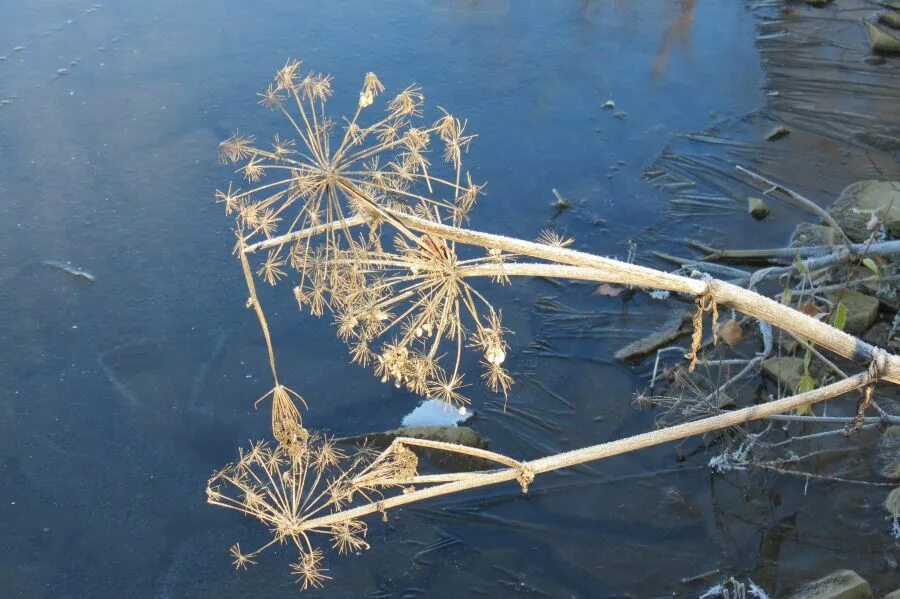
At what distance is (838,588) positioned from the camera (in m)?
5.25

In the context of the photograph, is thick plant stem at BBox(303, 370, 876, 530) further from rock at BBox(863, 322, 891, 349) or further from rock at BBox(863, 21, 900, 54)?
rock at BBox(863, 21, 900, 54)

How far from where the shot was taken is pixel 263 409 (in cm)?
697

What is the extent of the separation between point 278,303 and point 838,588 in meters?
4.68

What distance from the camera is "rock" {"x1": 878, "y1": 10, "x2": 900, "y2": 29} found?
1189 centimetres

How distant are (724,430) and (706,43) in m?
6.65

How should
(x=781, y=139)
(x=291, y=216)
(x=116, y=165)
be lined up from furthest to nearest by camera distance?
1. (x=781, y=139)
2. (x=116, y=165)
3. (x=291, y=216)

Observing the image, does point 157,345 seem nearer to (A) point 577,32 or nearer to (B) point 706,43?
(A) point 577,32

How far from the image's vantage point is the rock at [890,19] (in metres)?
11.9

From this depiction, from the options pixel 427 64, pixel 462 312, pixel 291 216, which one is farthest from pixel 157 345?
pixel 427 64

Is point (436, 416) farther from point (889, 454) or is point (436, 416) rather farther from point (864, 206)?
point (864, 206)

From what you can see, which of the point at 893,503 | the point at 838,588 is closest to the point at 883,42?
the point at 893,503

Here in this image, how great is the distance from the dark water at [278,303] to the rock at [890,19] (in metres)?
1.59

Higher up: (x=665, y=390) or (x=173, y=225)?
(x=173, y=225)

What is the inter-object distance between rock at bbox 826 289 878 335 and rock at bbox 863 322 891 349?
0.05 m
